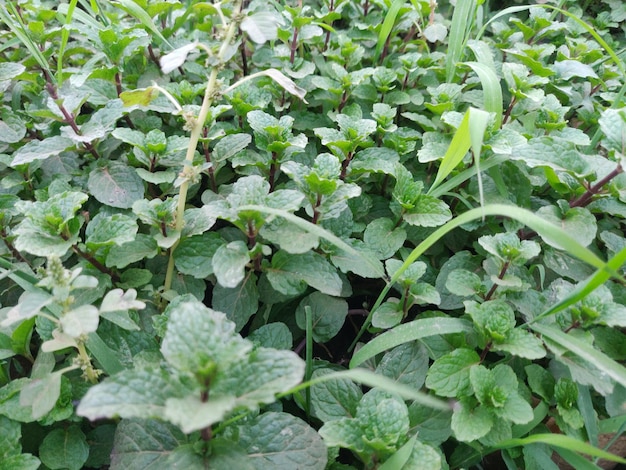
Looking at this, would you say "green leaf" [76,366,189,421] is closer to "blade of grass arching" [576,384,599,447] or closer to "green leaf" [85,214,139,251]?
"green leaf" [85,214,139,251]

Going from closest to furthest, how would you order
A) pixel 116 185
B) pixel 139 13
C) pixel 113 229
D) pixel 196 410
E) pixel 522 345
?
1. pixel 196 410
2. pixel 522 345
3. pixel 113 229
4. pixel 116 185
5. pixel 139 13

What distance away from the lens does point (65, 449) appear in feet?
3.82

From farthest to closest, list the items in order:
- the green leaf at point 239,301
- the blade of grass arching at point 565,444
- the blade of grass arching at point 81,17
A: the blade of grass arching at point 81,17 < the green leaf at point 239,301 < the blade of grass arching at point 565,444

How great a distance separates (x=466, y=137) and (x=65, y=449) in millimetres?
1353

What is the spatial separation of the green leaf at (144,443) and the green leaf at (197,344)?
300 millimetres

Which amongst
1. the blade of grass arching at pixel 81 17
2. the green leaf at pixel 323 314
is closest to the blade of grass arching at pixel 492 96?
the green leaf at pixel 323 314

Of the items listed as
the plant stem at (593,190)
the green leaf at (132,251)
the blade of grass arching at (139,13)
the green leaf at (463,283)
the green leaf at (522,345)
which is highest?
the blade of grass arching at (139,13)

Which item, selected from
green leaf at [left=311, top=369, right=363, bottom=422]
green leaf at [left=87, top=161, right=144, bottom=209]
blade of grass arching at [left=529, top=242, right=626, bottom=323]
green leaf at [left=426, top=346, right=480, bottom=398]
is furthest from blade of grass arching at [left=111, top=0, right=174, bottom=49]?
blade of grass arching at [left=529, top=242, right=626, bottom=323]

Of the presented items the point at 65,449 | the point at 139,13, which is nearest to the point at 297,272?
the point at 65,449

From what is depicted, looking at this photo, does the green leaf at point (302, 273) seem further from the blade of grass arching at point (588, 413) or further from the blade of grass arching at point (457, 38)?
the blade of grass arching at point (457, 38)

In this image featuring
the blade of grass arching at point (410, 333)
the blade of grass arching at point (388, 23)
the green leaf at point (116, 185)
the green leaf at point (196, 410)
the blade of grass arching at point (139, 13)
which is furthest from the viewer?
the blade of grass arching at point (388, 23)

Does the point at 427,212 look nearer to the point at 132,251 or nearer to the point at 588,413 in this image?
the point at 588,413

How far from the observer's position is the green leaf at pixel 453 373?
1216 mm

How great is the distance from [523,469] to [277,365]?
851 millimetres
